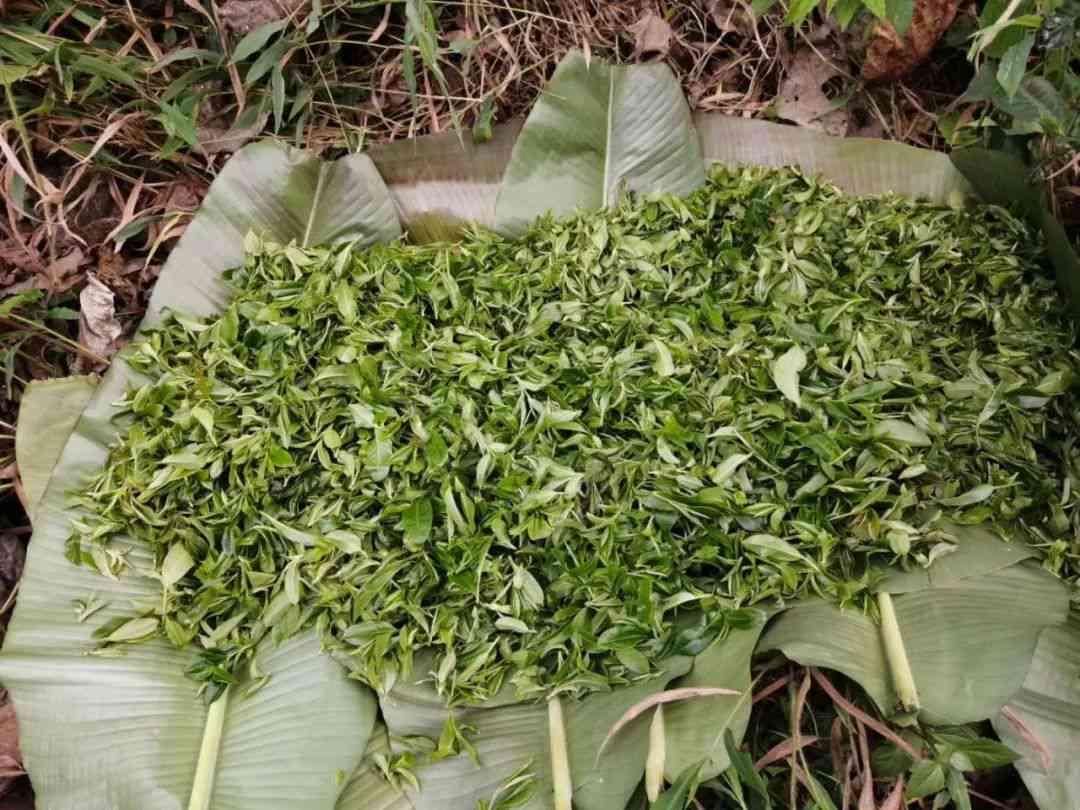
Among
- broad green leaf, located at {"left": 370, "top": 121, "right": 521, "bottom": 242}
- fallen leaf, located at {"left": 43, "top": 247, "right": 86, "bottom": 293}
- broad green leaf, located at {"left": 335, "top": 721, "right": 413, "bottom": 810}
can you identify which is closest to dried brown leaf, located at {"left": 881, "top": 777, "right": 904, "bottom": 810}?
broad green leaf, located at {"left": 335, "top": 721, "right": 413, "bottom": 810}

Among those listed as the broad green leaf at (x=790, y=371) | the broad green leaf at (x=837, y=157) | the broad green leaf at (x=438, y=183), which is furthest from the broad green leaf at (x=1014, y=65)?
the broad green leaf at (x=438, y=183)

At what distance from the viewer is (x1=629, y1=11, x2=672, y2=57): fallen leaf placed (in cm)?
183

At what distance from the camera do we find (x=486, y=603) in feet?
4.10

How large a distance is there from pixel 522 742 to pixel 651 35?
1394 millimetres

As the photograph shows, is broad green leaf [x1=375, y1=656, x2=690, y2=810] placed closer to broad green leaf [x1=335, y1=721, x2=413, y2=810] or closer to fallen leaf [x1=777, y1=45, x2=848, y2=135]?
broad green leaf [x1=335, y1=721, x2=413, y2=810]

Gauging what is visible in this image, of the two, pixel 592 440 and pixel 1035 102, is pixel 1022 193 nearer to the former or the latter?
pixel 1035 102

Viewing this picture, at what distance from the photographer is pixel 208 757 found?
131cm

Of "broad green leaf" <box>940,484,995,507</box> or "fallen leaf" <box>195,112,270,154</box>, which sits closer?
"broad green leaf" <box>940,484,995,507</box>

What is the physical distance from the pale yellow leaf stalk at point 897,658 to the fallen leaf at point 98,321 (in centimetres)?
147

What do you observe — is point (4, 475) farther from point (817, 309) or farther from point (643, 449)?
point (817, 309)

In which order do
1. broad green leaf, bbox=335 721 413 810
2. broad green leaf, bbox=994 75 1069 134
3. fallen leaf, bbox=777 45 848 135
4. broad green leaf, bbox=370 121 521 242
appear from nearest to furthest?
broad green leaf, bbox=335 721 413 810 < broad green leaf, bbox=994 75 1069 134 < broad green leaf, bbox=370 121 521 242 < fallen leaf, bbox=777 45 848 135

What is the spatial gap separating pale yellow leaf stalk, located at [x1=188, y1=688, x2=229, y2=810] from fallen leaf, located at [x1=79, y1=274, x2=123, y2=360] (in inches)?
30.3

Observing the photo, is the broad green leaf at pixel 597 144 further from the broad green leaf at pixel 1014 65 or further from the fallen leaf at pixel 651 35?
the broad green leaf at pixel 1014 65

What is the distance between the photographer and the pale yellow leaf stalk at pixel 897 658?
3.89ft
